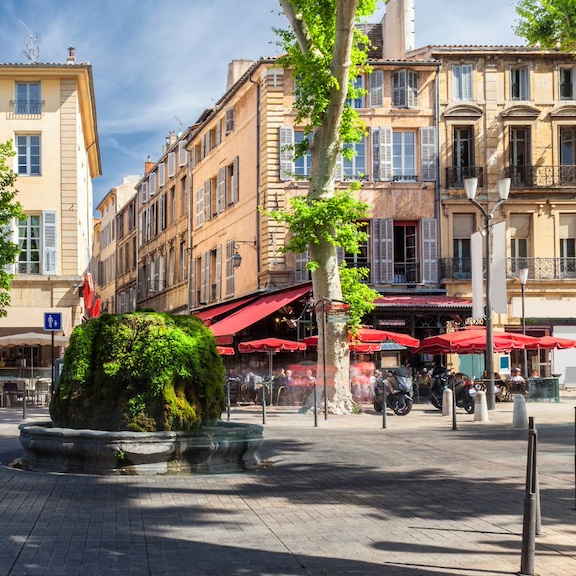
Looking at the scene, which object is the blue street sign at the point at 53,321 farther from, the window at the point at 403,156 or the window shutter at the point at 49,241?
the window at the point at 403,156

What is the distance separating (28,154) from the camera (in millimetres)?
35906

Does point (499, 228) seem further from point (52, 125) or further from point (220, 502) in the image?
point (52, 125)

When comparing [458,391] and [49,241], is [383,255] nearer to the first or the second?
[458,391]

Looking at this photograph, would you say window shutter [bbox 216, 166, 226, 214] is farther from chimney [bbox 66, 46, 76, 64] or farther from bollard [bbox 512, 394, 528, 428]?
bollard [bbox 512, 394, 528, 428]

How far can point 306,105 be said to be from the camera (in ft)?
69.1

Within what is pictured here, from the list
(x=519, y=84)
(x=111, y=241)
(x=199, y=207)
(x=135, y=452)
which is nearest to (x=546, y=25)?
(x=519, y=84)

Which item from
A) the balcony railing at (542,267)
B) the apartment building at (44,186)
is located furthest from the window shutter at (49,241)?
the balcony railing at (542,267)

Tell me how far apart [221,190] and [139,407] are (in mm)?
29064

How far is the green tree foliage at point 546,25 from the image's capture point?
22875 mm

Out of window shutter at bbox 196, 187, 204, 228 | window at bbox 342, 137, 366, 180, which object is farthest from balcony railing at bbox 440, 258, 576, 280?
window shutter at bbox 196, 187, 204, 228

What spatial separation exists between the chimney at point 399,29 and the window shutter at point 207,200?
9825 mm

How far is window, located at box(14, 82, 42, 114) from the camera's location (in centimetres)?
3591

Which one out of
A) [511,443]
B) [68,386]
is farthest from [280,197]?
[68,386]

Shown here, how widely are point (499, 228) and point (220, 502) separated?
15.0 meters
